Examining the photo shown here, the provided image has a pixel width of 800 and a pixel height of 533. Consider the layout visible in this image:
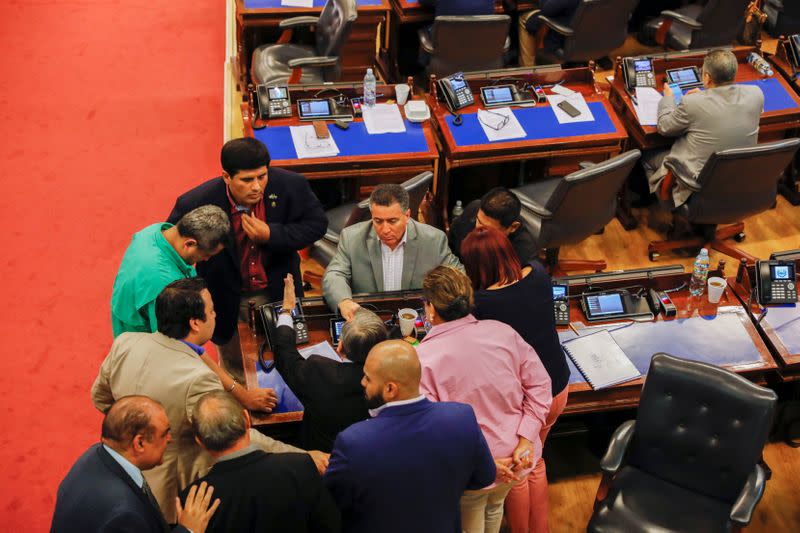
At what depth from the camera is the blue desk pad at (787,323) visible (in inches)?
163

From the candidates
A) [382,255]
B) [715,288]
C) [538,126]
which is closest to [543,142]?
[538,126]

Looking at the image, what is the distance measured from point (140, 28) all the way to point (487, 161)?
3.91m

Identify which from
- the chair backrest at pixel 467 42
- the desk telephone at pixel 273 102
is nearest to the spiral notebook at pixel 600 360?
the desk telephone at pixel 273 102

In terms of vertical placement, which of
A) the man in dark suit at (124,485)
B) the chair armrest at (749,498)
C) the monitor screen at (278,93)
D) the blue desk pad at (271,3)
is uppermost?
the blue desk pad at (271,3)

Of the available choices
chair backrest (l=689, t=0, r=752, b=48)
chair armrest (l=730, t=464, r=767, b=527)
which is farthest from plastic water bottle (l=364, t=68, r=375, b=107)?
chair armrest (l=730, t=464, r=767, b=527)

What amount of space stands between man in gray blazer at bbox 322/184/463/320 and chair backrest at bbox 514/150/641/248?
3.23ft

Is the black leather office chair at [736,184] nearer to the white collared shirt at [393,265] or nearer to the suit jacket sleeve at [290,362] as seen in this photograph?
the white collared shirt at [393,265]

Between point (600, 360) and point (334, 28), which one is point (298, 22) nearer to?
point (334, 28)

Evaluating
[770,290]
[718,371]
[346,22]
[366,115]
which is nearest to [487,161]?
[366,115]

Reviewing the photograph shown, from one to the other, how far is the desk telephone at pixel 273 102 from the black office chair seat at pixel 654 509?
115 inches

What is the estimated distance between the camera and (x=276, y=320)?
401 cm

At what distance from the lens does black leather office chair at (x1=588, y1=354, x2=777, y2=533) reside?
3477mm

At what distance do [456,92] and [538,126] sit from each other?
1.76 feet

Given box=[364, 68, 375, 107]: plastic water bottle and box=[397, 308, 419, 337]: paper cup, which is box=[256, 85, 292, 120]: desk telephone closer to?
box=[364, 68, 375, 107]: plastic water bottle
